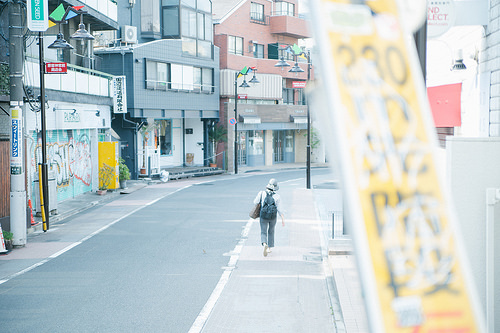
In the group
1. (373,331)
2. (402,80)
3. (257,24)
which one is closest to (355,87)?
(402,80)

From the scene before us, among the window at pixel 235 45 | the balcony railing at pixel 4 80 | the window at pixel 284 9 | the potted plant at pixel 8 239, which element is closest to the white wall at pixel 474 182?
the potted plant at pixel 8 239

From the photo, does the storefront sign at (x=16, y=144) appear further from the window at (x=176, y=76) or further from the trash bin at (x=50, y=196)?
the window at (x=176, y=76)

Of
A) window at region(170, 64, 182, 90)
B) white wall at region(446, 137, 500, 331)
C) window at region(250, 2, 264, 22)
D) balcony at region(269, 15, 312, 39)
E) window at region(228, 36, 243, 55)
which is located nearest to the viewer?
white wall at region(446, 137, 500, 331)

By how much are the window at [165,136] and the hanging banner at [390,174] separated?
127ft

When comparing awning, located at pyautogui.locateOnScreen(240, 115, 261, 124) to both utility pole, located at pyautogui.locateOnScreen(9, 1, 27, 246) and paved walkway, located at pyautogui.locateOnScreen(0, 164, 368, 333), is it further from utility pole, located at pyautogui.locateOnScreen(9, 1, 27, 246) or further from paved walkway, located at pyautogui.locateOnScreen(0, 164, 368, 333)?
utility pole, located at pyautogui.locateOnScreen(9, 1, 27, 246)

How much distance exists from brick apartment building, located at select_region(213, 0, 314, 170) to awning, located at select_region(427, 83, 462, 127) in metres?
30.9

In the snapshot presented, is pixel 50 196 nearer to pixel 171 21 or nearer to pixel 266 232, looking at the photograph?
pixel 266 232

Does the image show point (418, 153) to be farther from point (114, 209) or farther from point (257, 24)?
point (257, 24)

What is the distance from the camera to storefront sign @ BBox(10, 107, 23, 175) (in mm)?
15539

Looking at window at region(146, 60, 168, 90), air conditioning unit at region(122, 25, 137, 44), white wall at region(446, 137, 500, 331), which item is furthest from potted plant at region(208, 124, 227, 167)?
white wall at region(446, 137, 500, 331)

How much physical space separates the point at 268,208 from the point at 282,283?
2.49 m

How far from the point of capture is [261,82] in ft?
155

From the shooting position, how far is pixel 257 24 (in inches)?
1937

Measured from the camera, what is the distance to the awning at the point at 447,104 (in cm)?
1005
